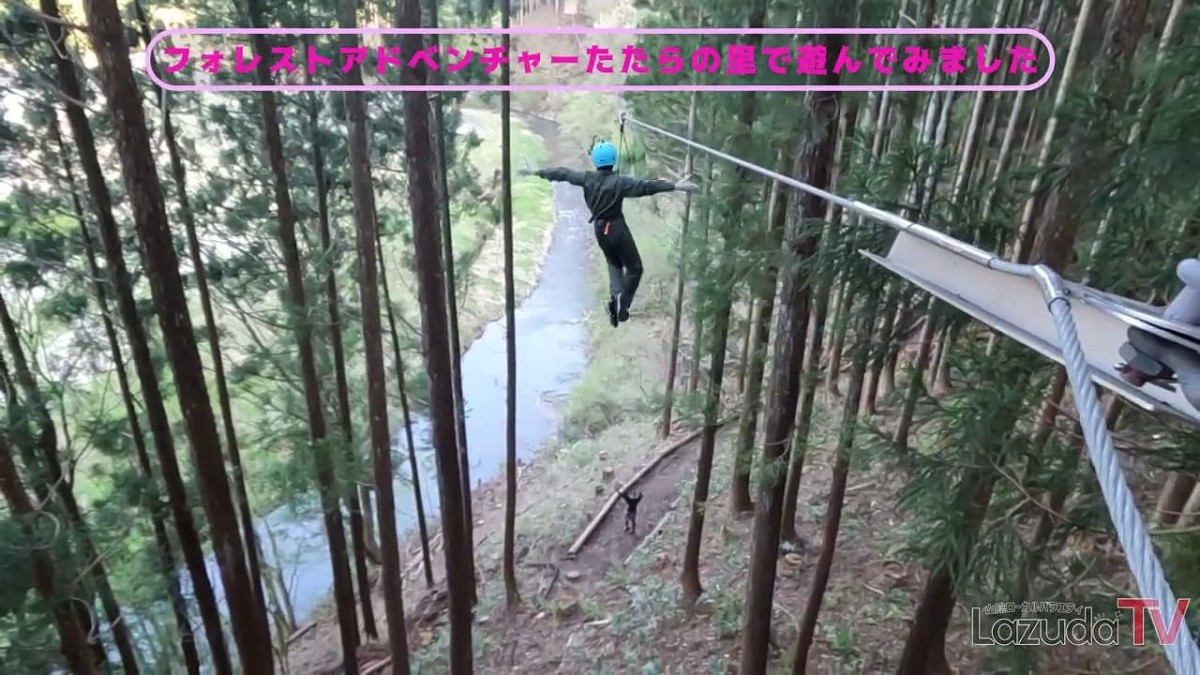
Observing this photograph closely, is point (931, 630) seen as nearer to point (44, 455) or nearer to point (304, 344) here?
point (304, 344)

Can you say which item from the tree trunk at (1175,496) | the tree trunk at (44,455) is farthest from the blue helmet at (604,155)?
the tree trunk at (1175,496)

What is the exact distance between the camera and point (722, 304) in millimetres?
6004

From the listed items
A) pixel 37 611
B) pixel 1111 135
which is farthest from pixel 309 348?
pixel 1111 135

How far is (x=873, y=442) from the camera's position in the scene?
3.97 meters

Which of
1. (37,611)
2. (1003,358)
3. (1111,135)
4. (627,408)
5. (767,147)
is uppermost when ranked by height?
(1111,135)

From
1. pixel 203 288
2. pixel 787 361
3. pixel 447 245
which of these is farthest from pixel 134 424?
pixel 787 361

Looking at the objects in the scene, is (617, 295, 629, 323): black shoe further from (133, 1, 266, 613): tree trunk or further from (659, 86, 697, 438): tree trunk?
(133, 1, 266, 613): tree trunk

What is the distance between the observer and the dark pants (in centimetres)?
450

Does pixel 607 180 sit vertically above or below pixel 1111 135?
below

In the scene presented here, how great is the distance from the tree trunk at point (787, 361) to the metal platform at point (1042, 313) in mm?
1299

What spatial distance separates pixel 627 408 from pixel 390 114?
843cm

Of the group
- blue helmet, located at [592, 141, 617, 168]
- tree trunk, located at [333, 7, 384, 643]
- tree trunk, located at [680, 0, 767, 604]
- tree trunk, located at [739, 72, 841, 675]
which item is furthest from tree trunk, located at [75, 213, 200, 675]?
tree trunk, located at [739, 72, 841, 675]

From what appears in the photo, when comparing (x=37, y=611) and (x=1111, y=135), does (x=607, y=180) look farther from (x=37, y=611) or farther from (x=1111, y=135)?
(x=37, y=611)

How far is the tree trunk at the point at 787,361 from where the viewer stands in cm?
349
